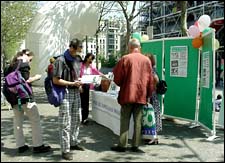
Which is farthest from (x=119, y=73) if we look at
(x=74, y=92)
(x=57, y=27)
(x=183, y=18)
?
(x=57, y=27)

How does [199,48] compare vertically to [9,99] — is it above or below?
above

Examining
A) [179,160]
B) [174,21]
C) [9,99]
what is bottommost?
[179,160]

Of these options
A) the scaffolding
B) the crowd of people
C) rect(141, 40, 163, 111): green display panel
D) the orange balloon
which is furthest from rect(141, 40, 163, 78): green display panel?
the scaffolding

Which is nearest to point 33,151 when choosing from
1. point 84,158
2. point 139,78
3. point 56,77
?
point 84,158

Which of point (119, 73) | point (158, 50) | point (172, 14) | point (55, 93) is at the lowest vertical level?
point (55, 93)

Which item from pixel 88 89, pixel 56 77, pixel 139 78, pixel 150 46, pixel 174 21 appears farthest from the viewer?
pixel 174 21

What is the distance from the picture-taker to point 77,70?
18.7ft

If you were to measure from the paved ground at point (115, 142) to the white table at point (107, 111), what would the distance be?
0.16 metres

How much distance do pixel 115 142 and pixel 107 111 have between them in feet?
3.35

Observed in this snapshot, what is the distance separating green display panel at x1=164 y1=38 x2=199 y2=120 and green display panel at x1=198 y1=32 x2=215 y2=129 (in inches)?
8.7

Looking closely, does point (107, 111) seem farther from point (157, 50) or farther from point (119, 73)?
point (157, 50)

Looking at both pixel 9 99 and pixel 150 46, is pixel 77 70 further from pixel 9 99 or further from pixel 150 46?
pixel 150 46

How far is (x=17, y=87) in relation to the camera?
18.3 feet

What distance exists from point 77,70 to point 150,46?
3837 mm
